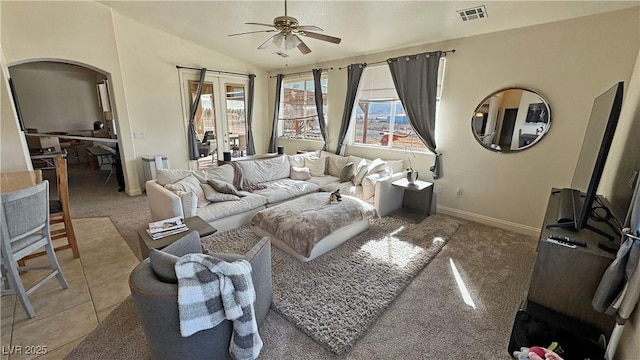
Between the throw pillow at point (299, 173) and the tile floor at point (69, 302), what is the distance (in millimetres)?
2592

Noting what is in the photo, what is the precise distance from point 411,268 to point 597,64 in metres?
2.98

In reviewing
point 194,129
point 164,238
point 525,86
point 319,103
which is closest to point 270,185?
point 164,238

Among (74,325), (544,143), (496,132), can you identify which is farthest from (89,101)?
(544,143)

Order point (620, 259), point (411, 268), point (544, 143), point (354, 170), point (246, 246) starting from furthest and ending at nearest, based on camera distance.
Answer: point (354, 170), point (544, 143), point (246, 246), point (411, 268), point (620, 259)

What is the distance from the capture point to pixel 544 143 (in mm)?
3264

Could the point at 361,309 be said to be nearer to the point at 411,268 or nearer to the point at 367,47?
the point at 411,268

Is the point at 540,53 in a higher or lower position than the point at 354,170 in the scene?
higher

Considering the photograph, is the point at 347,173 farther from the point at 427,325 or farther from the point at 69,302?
the point at 69,302

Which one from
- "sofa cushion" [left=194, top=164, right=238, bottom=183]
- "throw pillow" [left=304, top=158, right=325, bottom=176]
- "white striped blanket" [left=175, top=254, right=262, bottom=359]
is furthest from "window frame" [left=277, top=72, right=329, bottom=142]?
"white striped blanket" [left=175, top=254, right=262, bottom=359]

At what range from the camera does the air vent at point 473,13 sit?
2881 millimetres

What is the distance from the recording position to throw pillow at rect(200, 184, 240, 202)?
11.0 ft

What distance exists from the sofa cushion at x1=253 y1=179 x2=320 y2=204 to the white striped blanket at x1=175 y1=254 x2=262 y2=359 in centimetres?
236

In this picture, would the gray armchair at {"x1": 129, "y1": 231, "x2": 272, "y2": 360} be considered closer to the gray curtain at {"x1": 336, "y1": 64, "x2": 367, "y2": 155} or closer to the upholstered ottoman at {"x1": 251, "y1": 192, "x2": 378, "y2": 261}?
the upholstered ottoman at {"x1": 251, "y1": 192, "x2": 378, "y2": 261}

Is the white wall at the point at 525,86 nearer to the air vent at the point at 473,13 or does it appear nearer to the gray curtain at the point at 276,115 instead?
the air vent at the point at 473,13
